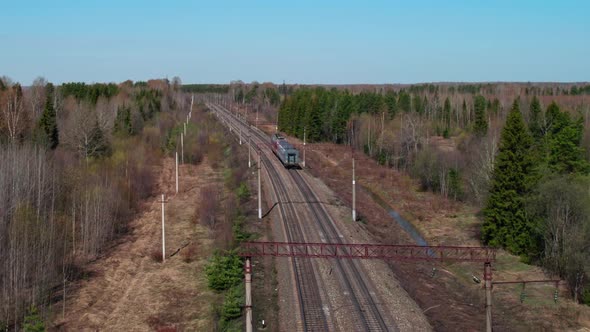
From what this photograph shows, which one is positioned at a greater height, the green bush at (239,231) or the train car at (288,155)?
the train car at (288,155)

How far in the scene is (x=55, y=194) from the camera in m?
44.9

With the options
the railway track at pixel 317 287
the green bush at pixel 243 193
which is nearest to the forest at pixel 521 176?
the railway track at pixel 317 287

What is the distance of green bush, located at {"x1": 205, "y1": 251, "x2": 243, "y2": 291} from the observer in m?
35.8

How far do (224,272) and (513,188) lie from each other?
2314 centimetres

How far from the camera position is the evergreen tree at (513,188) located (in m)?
43.9

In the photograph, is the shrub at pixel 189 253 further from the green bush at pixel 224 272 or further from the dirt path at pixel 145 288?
the green bush at pixel 224 272

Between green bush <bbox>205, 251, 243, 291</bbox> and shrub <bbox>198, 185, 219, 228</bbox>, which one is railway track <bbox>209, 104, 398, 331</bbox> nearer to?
green bush <bbox>205, 251, 243, 291</bbox>

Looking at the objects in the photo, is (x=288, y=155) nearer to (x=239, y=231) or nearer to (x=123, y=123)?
(x=123, y=123)

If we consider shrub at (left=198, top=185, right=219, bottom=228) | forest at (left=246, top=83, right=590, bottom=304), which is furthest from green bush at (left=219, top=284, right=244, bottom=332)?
shrub at (left=198, top=185, right=219, bottom=228)

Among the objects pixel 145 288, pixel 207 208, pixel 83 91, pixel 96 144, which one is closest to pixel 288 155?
pixel 207 208

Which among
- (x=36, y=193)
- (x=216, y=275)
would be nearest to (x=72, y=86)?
(x=36, y=193)

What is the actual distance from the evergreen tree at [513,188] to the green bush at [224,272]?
→ 2085 cm

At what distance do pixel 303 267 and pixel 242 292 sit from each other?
18.2 feet

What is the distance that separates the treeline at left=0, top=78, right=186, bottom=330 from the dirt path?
1566mm
